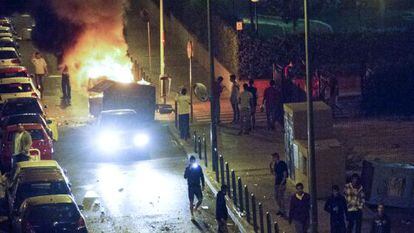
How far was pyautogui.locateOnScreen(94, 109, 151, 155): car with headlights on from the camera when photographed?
105ft

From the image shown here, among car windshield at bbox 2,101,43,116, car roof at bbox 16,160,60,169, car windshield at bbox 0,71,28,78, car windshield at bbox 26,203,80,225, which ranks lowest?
car windshield at bbox 26,203,80,225

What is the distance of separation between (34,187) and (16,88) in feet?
46.0

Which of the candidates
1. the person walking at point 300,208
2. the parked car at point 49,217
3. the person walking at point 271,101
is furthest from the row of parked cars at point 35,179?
the person walking at point 271,101

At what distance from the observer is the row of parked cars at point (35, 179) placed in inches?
867

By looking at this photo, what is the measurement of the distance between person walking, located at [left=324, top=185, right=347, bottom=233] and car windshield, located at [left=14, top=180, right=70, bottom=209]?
238 inches

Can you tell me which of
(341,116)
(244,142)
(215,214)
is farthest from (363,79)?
(215,214)

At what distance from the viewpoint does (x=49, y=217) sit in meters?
22.0

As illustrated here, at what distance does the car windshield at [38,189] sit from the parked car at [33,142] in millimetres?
5539

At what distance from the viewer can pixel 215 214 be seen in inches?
990

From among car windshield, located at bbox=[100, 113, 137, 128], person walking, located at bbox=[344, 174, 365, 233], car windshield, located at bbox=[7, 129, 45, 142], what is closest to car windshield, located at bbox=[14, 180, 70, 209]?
car windshield, located at bbox=[7, 129, 45, 142]

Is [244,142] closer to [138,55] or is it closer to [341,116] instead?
[341,116]

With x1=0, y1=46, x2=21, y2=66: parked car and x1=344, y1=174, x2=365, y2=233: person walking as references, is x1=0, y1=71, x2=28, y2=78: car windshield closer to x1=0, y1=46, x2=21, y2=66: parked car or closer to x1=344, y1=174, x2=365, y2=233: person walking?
x1=0, y1=46, x2=21, y2=66: parked car

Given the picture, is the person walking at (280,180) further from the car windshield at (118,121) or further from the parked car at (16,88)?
the parked car at (16,88)

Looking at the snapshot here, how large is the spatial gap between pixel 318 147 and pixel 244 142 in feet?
24.8
